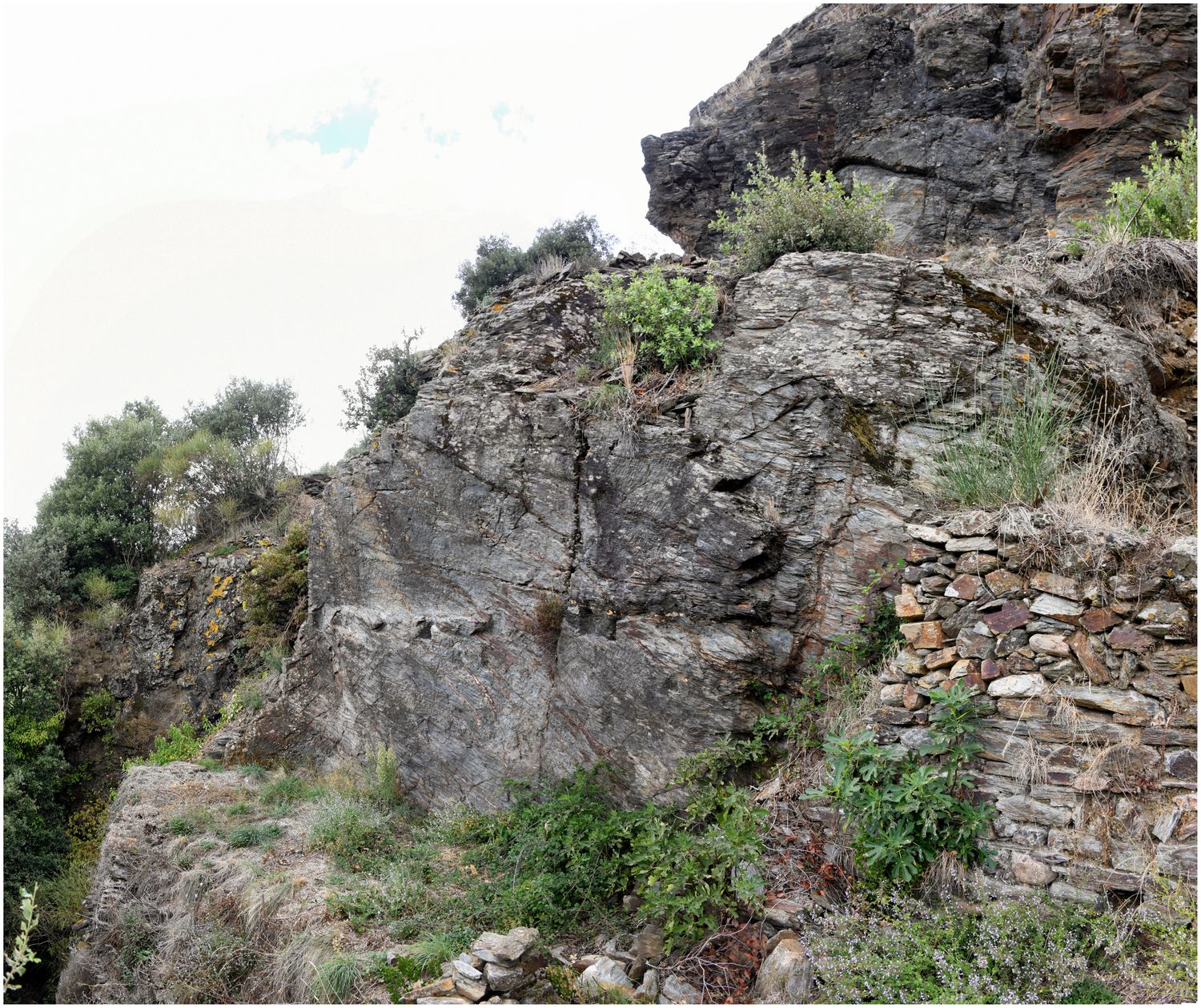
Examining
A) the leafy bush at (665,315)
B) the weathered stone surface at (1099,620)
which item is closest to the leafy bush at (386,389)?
the leafy bush at (665,315)

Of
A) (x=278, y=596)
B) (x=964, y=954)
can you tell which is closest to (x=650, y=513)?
(x=964, y=954)

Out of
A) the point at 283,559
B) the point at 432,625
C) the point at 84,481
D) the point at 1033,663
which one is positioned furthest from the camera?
the point at 84,481

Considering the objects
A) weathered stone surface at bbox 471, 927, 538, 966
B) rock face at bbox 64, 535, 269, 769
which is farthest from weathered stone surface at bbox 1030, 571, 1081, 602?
rock face at bbox 64, 535, 269, 769

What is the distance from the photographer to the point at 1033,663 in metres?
4.62

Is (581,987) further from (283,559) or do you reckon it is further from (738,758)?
(283,559)

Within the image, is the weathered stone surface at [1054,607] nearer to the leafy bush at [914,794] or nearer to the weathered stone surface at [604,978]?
the leafy bush at [914,794]

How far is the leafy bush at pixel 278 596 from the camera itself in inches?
474

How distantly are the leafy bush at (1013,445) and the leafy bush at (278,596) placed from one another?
392 inches

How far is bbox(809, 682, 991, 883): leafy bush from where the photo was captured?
4426 mm

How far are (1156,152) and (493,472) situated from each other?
866 centimetres

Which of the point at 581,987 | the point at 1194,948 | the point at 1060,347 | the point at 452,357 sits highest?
the point at 452,357

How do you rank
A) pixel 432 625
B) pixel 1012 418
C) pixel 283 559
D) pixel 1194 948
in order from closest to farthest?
pixel 1194 948
pixel 1012 418
pixel 432 625
pixel 283 559

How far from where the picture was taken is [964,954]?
412 centimetres

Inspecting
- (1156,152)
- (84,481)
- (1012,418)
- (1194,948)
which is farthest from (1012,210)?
(84,481)
